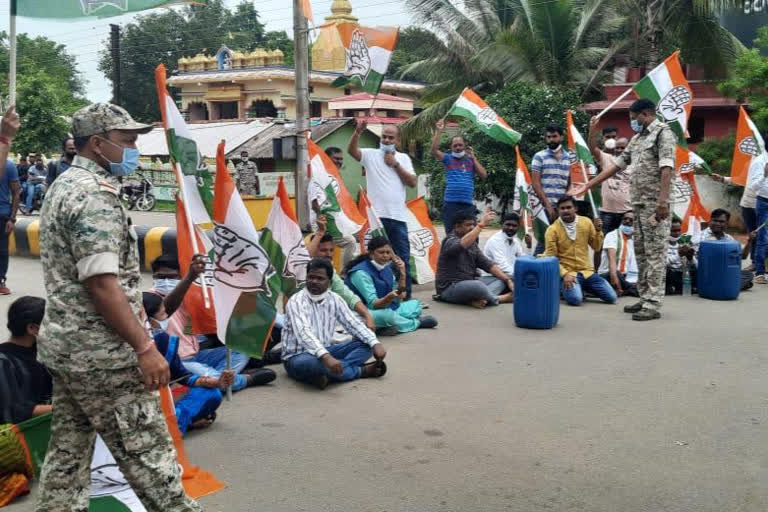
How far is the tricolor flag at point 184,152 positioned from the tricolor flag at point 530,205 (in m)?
5.87

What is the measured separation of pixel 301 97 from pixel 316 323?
18.7 feet

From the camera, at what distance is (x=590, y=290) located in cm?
984

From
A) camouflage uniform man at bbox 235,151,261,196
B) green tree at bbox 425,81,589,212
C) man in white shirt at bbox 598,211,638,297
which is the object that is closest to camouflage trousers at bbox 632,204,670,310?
man in white shirt at bbox 598,211,638,297

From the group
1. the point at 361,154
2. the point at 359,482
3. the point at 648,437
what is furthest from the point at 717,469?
the point at 361,154

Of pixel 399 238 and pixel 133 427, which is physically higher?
pixel 399 238

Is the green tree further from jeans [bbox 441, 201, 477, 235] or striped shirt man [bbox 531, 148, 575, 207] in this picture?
jeans [bbox 441, 201, 477, 235]

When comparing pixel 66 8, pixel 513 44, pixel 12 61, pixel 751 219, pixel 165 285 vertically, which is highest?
pixel 513 44

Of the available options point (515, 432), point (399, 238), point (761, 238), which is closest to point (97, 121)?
point (515, 432)

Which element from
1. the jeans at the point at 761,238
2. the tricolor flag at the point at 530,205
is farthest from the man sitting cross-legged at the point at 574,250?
the jeans at the point at 761,238

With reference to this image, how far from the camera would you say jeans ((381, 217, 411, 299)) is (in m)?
9.54

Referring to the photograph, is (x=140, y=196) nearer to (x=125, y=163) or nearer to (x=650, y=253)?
(x=650, y=253)

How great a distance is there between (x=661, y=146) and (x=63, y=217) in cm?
661

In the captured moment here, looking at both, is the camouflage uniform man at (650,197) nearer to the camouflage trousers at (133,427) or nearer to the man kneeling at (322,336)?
the man kneeling at (322,336)

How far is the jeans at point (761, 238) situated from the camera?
11.1m
